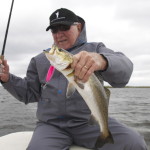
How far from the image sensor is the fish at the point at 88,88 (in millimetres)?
2895

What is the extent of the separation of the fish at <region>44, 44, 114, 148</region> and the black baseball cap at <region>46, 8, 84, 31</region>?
1.31 metres

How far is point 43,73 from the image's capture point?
4.53 meters

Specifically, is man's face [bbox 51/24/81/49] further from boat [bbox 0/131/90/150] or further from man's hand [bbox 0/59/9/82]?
boat [bbox 0/131/90/150]

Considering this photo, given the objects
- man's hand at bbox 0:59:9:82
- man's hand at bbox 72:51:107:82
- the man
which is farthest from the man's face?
man's hand at bbox 72:51:107:82

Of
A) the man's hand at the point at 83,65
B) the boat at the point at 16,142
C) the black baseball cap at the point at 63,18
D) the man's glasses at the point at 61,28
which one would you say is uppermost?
the black baseball cap at the point at 63,18

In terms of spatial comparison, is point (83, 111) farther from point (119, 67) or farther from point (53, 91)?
point (119, 67)

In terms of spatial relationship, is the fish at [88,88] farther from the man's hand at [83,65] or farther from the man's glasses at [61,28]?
the man's glasses at [61,28]

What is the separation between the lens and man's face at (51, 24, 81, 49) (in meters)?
4.39

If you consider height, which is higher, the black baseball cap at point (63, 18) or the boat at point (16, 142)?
the black baseball cap at point (63, 18)

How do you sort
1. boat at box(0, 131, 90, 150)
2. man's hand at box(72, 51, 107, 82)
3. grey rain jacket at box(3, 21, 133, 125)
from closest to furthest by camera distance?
man's hand at box(72, 51, 107, 82) → grey rain jacket at box(3, 21, 133, 125) → boat at box(0, 131, 90, 150)

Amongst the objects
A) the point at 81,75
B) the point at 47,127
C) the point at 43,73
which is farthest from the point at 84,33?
the point at 81,75

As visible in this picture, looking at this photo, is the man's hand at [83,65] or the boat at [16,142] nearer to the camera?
the man's hand at [83,65]

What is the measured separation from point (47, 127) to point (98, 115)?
1.19 meters

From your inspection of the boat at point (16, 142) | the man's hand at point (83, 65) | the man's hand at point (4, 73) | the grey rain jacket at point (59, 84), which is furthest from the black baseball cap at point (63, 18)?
the boat at point (16, 142)
